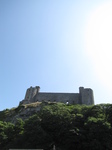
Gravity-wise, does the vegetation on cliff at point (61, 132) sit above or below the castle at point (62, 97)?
below

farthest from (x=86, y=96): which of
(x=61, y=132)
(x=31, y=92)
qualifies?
(x=61, y=132)

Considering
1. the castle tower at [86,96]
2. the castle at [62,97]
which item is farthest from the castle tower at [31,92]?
the castle tower at [86,96]

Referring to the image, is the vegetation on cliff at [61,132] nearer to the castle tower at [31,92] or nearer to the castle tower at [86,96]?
the castle tower at [86,96]

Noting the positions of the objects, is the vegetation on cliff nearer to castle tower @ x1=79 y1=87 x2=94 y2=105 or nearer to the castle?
castle tower @ x1=79 y1=87 x2=94 y2=105

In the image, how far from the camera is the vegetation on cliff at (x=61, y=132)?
20609 mm

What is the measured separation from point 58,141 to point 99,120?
6967 millimetres

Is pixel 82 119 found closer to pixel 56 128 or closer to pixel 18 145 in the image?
pixel 56 128

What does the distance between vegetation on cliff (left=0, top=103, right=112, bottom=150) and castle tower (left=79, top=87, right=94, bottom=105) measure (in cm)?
2190

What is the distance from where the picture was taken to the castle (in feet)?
163

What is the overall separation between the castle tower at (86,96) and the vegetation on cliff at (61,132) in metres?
21.9

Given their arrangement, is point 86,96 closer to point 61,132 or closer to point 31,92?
point 31,92

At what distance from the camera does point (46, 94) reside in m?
53.7

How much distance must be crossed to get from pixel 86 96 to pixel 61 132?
28.7 m

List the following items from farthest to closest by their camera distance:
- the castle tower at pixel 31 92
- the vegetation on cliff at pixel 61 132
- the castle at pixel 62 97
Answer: the castle tower at pixel 31 92 < the castle at pixel 62 97 < the vegetation on cliff at pixel 61 132
